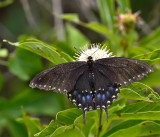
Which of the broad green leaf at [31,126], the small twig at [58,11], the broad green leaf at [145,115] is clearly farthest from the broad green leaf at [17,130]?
the small twig at [58,11]

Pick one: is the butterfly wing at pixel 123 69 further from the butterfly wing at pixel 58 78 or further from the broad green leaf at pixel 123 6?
the broad green leaf at pixel 123 6

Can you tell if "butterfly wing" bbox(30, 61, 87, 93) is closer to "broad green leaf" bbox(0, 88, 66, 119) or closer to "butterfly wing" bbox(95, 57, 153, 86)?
"butterfly wing" bbox(95, 57, 153, 86)

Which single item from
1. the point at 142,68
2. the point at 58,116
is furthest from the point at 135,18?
the point at 58,116

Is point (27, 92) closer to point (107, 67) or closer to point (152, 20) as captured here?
point (107, 67)

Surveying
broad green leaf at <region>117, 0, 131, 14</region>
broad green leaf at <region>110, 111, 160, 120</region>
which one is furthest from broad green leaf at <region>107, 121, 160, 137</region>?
broad green leaf at <region>117, 0, 131, 14</region>

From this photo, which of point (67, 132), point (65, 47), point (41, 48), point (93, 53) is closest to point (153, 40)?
point (65, 47)

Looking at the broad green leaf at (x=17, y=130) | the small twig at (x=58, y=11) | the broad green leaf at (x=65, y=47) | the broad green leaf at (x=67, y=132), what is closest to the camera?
the broad green leaf at (x=67, y=132)

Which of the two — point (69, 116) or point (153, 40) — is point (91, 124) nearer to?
point (69, 116)
